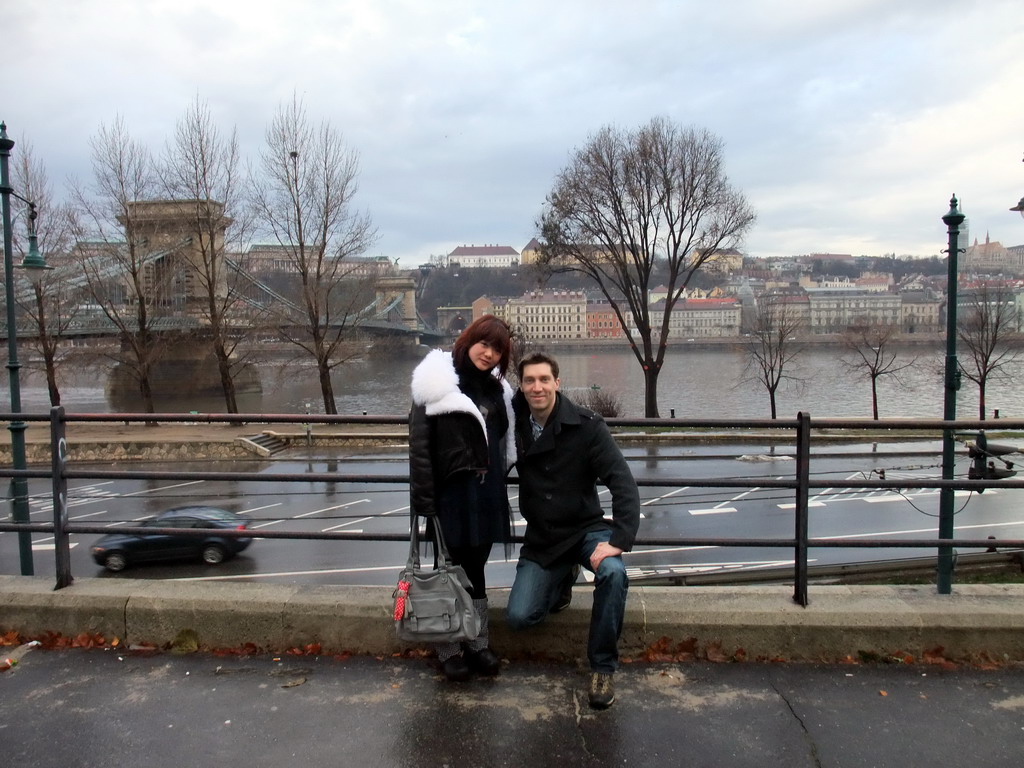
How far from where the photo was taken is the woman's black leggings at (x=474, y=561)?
2878mm

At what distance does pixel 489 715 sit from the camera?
258 cm

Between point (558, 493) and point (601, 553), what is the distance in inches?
11.3

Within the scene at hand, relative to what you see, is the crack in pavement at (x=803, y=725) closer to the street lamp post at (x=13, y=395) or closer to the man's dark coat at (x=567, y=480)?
the man's dark coat at (x=567, y=480)

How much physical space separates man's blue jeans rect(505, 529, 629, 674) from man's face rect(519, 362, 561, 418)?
1.78 feet

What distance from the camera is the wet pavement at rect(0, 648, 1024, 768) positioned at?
235 cm

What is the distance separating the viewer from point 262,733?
249 centimetres

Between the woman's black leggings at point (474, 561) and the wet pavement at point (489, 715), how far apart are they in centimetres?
33

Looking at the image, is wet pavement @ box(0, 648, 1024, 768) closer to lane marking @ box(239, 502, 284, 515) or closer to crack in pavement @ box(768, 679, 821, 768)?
crack in pavement @ box(768, 679, 821, 768)

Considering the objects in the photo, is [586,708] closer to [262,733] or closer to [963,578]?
[262,733]

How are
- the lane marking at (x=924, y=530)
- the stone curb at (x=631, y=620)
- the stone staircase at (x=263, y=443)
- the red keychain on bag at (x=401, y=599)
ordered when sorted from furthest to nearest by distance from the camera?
the stone staircase at (x=263, y=443) → the lane marking at (x=924, y=530) → the stone curb at (x=631, y=620) → the red keychain on bag at (x=401, y=599)

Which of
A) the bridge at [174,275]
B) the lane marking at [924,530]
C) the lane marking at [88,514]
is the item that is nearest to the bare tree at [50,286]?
the bridge at [174,275]

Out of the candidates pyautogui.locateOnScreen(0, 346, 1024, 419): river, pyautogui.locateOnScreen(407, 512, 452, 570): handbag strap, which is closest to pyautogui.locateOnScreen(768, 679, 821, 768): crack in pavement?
pyautogui.locateOnScreen(407, 512, 452, 570): handbag strap

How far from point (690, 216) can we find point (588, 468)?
27.3m

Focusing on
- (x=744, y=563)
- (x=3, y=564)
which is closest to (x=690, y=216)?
(x=744, y=563)
